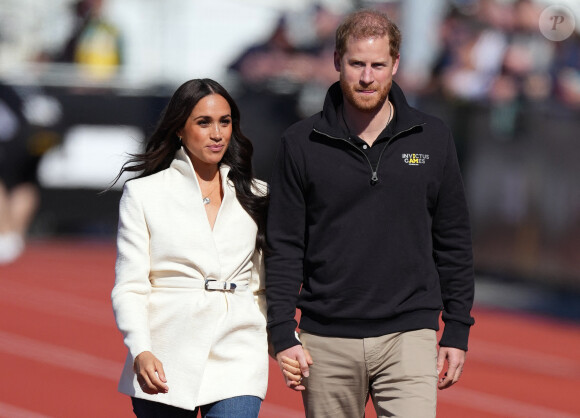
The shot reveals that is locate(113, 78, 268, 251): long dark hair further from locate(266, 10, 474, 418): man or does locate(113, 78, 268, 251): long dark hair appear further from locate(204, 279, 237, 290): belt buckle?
locate(204, 279, 237, 290): belt buckle

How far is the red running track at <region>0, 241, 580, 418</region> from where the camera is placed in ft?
27.2

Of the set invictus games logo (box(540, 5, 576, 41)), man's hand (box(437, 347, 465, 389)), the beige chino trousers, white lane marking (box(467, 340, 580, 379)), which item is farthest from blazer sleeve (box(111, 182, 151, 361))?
invictus games logo (box(540, 5, 576, 41))

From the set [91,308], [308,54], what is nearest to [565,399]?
[91,308]

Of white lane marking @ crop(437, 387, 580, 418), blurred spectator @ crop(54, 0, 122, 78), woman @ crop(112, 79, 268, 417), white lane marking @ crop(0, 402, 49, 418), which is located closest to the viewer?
woman @ crop(112, 79, 268, 417)

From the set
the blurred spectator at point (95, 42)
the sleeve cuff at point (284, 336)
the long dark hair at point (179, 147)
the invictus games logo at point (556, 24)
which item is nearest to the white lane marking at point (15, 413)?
the long dark hair at point (179, 147)

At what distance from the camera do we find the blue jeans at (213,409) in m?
4.40

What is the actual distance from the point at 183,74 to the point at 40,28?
2.47 meters

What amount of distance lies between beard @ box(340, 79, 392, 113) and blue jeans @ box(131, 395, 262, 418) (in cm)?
110

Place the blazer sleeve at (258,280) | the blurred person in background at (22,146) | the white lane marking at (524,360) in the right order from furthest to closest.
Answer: the blurred person in background at (22,146), the white lane marking at (524,360), the blazer sleeve at (258,280)

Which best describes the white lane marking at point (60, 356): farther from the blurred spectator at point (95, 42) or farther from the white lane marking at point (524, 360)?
the blurred spectator at point (95, 42)

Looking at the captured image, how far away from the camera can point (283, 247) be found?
4.50m

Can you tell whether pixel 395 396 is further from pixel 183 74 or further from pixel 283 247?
pixel 183 74

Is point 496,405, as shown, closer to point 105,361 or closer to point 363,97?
point 105,361

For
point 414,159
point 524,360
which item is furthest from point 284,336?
point 524,360
